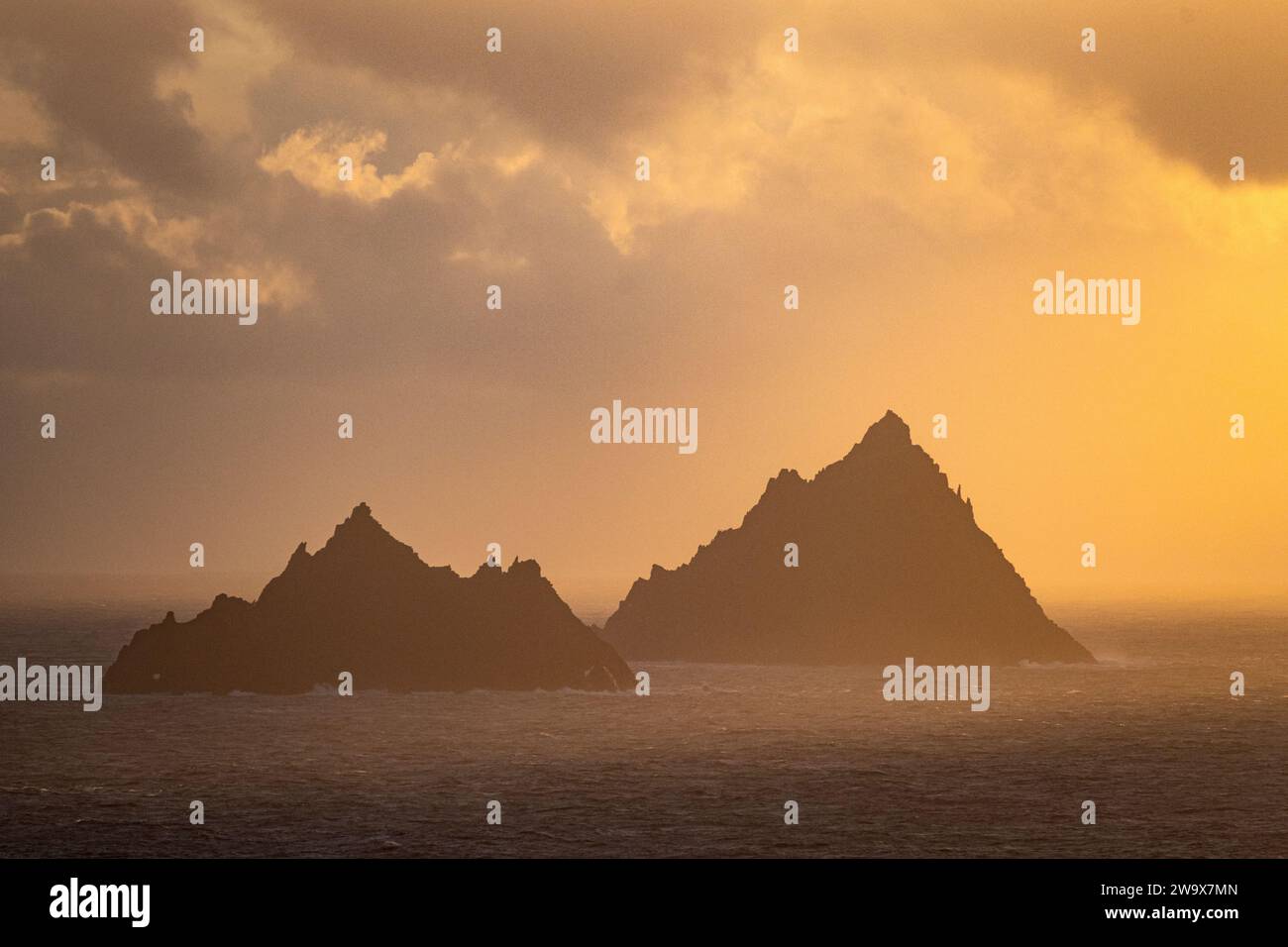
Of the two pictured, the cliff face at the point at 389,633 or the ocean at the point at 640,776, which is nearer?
the ocean at the point at 640,776

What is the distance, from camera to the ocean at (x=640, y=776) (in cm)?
6506

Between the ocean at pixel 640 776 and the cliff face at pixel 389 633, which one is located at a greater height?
the cliff face at pixel 389 633

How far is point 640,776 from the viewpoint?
87625 millimetres

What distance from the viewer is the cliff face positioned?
146500 mm

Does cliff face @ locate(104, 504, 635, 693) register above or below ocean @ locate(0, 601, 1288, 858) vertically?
above

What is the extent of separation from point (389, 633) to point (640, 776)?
73648 mm

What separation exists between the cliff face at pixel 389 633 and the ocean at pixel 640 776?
14.7ft

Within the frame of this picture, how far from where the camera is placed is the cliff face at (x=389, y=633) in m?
146

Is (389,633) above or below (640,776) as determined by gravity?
above

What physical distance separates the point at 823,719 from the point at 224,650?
239ft

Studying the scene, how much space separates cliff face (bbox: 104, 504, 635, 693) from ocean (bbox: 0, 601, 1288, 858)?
4.48m
